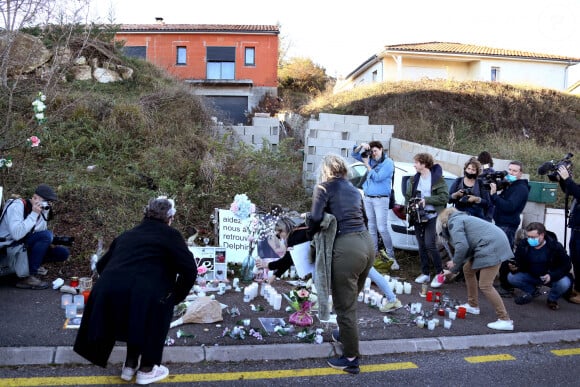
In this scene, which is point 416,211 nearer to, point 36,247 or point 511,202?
point 511,202

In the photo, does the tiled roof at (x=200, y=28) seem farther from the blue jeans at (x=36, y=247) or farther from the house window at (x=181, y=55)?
the blue jeans at (x=36, y=247)

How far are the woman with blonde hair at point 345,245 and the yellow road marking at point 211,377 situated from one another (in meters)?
0.26

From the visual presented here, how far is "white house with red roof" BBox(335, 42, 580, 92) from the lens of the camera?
26172 millimetres

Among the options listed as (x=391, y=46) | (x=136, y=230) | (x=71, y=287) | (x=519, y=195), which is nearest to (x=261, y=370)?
(x=136, y=230)

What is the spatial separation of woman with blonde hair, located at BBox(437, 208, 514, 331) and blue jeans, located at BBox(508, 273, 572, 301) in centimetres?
114

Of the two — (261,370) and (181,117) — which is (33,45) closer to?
(181,117)

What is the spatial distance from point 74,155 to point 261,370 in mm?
7134

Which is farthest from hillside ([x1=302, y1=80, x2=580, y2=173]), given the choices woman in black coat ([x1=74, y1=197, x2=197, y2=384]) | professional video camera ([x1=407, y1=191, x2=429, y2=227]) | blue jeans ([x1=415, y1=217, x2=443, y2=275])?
woman in black coat ([x1=74, y1=197, x2=197, y2=384])

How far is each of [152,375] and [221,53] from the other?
2670cm

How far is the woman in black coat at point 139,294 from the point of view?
3609 mm

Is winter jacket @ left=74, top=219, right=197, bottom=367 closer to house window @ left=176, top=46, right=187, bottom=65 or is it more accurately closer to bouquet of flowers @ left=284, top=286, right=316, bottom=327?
bouquet of flowers @ left=284, top=286, right=316, bottom=327

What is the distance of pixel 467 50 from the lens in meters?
27.4

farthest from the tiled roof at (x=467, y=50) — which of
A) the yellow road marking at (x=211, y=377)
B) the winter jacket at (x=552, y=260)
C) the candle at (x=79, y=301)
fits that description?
the yellow road marking at (x=211, y=377)

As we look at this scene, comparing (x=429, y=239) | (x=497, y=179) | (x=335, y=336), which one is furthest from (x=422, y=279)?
(x=335, y=336)
